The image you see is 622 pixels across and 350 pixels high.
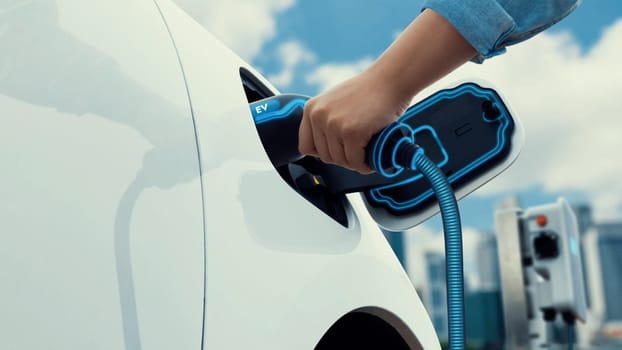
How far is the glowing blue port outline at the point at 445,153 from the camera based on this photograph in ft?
4.11

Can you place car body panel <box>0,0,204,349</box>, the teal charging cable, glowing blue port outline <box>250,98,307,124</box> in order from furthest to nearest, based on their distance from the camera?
1. glowing blue port outline <box>250,98,307,124</box>
2. the teal charging cable
3. car body panel <box>0,0,204,349</box>

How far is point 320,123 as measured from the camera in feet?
3.39

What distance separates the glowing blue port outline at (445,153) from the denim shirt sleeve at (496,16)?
Result: 337mm

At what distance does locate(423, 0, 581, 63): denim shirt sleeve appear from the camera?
35.3 inches

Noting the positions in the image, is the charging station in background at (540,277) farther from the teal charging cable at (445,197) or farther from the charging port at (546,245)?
the teal charging cable at (445,197)

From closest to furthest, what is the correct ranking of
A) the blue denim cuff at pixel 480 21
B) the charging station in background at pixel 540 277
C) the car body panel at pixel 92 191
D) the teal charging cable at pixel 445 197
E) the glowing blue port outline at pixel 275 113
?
the car body panel at pixel 92 191, the blue denim cuff at pixel 480 21, the teal charging cable at pixel 445 197, the glowing blue port outline at pixel 275 113, the charging station in background at pixel 540 277

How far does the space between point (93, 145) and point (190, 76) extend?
0.70 ft

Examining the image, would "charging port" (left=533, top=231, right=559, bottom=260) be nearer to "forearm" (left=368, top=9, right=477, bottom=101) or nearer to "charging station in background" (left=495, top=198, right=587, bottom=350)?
"charging station in background" (left=495, top=198, right=587, bottom=350)

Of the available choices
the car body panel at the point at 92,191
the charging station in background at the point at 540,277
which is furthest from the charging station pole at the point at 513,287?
the car body panel at the point at 92,191

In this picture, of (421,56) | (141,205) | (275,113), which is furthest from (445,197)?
(141,205)

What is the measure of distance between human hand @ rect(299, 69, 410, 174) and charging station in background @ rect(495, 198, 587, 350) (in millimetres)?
3601

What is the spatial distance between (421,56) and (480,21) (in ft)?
0.30

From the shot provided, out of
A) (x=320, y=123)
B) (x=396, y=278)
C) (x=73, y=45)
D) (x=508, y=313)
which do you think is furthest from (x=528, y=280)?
(x=73, y=45)

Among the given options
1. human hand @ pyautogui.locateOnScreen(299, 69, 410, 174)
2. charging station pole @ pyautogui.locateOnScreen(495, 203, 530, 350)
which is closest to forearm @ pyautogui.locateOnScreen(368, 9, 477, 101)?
human hand @ pyautogui.locateOnScreen(299, 69, 410, 174)
